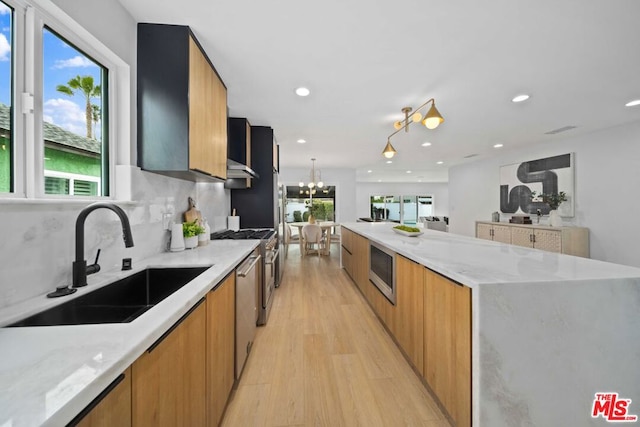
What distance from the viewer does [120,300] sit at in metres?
1.29

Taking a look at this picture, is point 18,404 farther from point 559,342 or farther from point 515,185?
point 515,185

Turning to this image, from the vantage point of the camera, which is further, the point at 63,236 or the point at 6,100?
the point at 63,236

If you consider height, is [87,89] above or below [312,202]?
above

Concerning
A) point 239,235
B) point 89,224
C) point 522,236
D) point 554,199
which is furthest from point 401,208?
point 89,224

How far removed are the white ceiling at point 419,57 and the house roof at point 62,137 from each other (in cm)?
90

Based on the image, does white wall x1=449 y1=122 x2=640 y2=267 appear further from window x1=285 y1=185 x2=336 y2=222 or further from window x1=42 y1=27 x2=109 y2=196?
window x1=42 y1=27 x2=109 y2=196

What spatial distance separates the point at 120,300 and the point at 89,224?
0.42 m

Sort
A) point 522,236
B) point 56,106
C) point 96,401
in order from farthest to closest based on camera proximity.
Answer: point 522,236
point 56,106
point 96,401

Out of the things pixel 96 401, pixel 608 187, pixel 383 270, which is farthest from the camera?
pixel 608 187

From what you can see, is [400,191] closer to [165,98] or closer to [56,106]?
[165,98]

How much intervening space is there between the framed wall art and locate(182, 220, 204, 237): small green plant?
19.9 ft

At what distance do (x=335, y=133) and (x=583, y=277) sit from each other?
3.69 metres

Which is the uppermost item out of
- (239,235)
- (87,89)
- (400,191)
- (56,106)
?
(400,191)

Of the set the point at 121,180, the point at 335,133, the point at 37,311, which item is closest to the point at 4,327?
the point at 37,311
